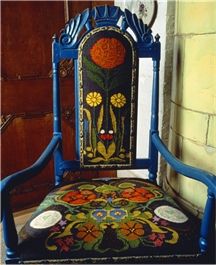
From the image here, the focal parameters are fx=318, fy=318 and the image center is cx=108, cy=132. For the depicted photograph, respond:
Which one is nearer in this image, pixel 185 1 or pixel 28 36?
pixel 185 1

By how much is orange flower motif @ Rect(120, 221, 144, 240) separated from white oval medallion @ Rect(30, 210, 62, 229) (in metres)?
0.22

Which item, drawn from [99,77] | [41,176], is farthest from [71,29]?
[41,176]

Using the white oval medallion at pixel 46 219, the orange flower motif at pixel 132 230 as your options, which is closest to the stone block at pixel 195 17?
the orange flower motif at pixel 132 230

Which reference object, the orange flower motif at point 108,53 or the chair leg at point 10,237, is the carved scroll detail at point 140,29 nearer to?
the orange flower motif at point 108,53

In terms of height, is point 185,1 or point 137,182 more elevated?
point 185,1

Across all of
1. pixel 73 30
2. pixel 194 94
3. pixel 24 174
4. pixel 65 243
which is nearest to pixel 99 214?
pixel 65 243

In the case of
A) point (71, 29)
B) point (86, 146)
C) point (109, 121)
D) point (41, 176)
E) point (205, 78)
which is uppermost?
point (71, 29)

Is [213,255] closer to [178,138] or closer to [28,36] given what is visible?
[178,138]

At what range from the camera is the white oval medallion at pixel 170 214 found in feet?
3.49

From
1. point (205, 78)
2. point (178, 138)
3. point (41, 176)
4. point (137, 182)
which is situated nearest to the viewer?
point (205, 78)

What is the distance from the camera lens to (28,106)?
77.7 inches

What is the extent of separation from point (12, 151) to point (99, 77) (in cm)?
94

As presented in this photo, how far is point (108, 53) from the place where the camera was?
1.29m

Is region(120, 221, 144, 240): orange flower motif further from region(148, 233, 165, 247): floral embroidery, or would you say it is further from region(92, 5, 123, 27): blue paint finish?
region(92, 5, 123, 27): blue paint finish
